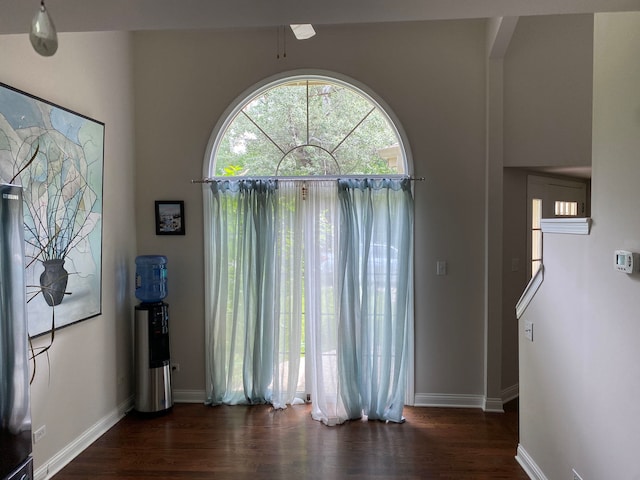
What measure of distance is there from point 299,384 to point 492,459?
5.53 ft

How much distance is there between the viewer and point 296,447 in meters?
3.13

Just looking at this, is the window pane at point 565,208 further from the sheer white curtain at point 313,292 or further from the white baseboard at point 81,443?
the white baseboard at point 81,443

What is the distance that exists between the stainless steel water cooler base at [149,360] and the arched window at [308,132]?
132 cm

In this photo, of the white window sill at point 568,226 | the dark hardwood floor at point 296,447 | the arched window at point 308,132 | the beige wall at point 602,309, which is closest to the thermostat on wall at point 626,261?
the beige wall at point 602,309

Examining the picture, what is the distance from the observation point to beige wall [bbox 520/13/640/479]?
1.84 meters

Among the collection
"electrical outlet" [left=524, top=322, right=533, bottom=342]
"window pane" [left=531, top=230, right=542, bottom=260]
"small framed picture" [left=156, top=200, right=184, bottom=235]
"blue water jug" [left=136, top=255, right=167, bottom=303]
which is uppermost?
"small framed picture" [left=156, top=200, right=184, bottom=235]

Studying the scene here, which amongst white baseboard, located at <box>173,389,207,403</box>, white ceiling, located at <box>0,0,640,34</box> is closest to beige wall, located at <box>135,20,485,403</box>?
white baseboard, located at <box>173,389,207,403</box>

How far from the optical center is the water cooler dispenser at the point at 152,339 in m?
3.62

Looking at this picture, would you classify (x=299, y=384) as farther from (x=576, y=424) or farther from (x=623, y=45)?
(x=623, y=45)

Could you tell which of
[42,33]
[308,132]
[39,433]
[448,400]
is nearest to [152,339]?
[39,433]

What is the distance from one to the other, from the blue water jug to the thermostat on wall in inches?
127

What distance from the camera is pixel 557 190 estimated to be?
4.24 metres

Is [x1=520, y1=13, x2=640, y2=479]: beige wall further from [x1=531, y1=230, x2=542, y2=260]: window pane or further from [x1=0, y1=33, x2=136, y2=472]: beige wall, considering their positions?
[x1=0, y1=33, x2=136, y2=472]: beige wall

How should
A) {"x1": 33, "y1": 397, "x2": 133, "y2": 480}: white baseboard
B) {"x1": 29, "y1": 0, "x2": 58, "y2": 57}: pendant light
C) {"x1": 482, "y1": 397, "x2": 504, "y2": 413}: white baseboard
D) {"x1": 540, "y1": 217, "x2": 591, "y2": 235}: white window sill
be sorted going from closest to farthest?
1. {"x1": 29, "y1": 0, "x2": 58, "y2": 57}: pendant light
2. {"x1": 540, "y1": 217, "x2": 591, "y2": 235}: white window sill
3. {"x1": 33, "y1": 397, "x2": 133, "y2": 480}: white baseboard
4. {"x1": 482, "y1": 397, "x2": 504, "y2": 413}: white baseboard
